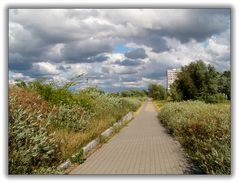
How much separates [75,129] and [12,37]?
5.03 meters

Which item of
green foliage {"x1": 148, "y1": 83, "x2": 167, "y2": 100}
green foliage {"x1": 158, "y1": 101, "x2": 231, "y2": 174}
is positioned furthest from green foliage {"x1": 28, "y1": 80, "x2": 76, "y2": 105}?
green foliage {"x1": 158, "y1": 101, "x2": 231, "y2": 174}

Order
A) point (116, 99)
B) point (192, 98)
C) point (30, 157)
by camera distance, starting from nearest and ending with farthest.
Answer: point (30, 157)
point (192, 98)
point (116, 99)

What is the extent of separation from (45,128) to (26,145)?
1.16 metres

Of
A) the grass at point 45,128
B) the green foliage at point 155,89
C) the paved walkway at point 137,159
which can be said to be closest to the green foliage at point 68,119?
the grass at point 45,128

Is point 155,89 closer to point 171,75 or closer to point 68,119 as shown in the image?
point 68,119

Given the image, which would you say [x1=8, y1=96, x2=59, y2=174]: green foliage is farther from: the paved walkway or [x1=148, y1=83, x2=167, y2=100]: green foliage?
[x1=148, y1=83, x2=167, y2=100]: green foliage

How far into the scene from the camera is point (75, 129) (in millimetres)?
11820

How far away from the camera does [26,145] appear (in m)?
7.06

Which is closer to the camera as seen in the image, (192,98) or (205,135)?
(205,135)

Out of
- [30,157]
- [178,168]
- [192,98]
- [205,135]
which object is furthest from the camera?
[192,98]

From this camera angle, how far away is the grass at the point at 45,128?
22.9ft
